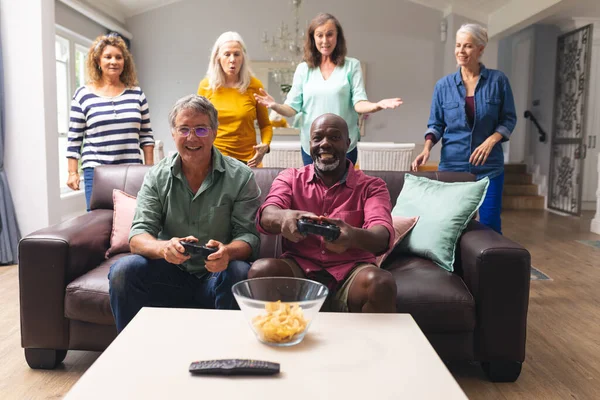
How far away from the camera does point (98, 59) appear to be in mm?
2834

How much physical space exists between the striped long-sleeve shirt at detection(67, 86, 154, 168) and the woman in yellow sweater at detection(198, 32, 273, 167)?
427mm

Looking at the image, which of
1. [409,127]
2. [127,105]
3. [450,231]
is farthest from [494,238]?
[409,127]

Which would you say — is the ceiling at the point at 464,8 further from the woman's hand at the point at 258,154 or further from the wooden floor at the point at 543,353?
the woman's hand at the point at 258,154

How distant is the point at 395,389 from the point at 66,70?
19.5 ft

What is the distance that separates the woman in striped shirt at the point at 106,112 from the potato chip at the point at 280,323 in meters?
1.83

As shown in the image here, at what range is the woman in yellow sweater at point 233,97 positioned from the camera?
2680 millimetres

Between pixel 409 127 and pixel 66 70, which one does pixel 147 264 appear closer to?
pixel 66 70

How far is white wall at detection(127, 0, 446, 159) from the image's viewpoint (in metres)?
7.71

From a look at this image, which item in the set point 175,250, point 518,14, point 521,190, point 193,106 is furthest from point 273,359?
point 521,190

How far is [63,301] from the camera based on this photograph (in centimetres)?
203

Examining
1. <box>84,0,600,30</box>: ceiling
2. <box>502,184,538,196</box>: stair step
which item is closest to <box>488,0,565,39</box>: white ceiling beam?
<box>84,0,600,30</box>: ceiling

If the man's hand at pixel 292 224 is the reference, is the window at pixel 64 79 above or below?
above

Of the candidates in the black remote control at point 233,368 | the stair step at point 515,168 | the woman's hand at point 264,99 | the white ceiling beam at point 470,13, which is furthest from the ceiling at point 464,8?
the black remote control at point 233,368

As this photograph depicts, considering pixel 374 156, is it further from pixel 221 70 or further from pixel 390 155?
pixel 221 70
